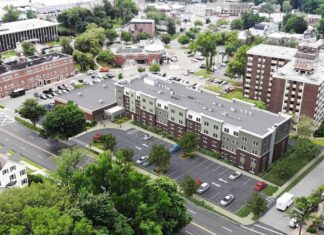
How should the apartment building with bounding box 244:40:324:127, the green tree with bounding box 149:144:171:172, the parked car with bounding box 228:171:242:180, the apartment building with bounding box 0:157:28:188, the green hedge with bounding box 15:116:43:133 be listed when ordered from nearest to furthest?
the apartment building with bounding box 0:157:28:188 < the green tree with bounding box 149:144:171:172 < the parked car with bounding box 228:171:242:180 < the apartment building with bounding box 244:40:324:127 < the green hedge with bounding box 15:116:43:133

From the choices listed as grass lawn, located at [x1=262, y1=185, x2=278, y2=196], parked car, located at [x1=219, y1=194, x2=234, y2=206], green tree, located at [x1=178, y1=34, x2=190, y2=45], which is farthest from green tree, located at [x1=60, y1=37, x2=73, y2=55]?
grass lawn, located at [x1=262, y1=185, x2=278, y2=196]

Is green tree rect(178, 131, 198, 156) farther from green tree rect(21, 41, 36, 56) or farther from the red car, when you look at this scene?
green tree rect(21, 41, 36, 56)

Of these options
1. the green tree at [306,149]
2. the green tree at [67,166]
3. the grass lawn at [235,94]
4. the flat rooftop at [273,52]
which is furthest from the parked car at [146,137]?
the flat rooftop at [273,52]

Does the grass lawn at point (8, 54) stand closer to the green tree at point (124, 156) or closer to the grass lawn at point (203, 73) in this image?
the grass lawn at point (203, 73)

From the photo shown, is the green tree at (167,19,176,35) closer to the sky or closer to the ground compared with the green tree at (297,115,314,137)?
closer to the sky

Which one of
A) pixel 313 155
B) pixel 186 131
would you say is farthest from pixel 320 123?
pixel 186 131

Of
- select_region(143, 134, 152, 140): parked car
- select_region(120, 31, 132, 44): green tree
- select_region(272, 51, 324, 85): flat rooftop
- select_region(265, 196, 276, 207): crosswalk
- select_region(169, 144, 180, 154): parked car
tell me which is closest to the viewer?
select_region(265, 196, 276, 207): crosswalk

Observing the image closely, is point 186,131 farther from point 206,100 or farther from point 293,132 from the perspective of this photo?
point 293,132
